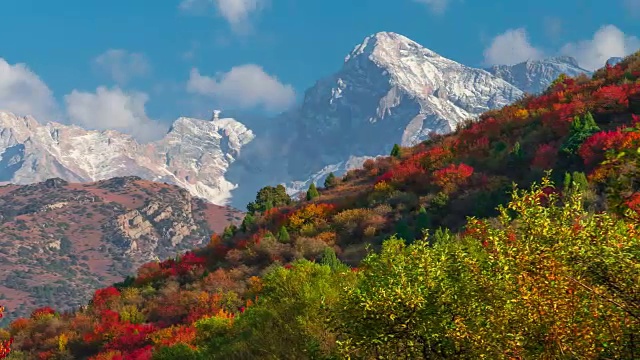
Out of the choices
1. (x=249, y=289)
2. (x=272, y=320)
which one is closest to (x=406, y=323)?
(x=272, y=320)

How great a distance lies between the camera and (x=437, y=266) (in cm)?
1522

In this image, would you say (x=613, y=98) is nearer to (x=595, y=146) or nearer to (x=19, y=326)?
(x=595, y=146)

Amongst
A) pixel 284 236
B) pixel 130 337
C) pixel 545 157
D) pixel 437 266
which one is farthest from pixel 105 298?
pixel 437 266

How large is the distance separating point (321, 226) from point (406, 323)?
5378 cm

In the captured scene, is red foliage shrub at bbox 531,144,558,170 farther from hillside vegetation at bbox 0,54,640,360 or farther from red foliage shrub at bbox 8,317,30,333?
red foliage shrub at bbox 8,317,30,333

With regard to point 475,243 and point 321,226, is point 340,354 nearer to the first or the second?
point 475,243

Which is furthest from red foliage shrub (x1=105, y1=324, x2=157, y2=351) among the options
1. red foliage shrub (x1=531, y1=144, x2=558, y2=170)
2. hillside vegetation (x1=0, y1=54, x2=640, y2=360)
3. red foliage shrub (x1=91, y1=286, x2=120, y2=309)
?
red foliage shrub (x1=531, y1=144, x2=558, y2=170)

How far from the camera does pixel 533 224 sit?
13.4 meters

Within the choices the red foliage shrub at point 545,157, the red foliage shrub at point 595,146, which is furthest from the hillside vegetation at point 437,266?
the red foliage shrub at point 545,157

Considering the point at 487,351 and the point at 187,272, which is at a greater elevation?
the point at 187,272

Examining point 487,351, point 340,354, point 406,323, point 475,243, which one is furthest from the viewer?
point 475,243

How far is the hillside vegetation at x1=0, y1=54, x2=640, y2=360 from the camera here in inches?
481

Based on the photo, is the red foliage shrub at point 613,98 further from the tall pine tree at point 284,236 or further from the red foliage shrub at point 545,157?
the tall pine tree at point 284,236

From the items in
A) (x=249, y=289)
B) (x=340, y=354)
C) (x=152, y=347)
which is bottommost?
(x=340, y=354)
